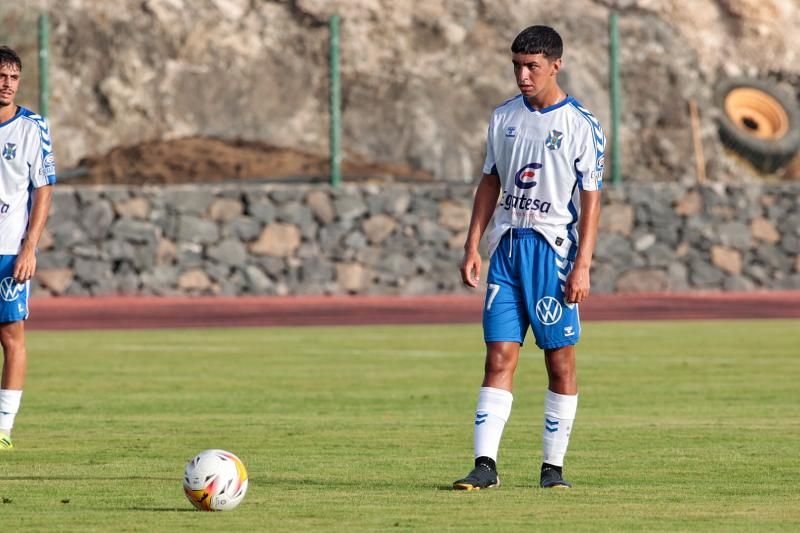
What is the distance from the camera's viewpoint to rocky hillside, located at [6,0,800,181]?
136 feet

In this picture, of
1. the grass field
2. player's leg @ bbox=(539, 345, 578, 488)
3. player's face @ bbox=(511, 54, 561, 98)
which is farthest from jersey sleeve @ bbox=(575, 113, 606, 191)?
the grass field

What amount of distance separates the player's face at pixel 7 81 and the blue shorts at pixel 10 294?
3.05 ft

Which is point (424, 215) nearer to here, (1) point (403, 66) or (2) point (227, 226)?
(2) point (227, 226)

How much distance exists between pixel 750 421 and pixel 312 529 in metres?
5.43

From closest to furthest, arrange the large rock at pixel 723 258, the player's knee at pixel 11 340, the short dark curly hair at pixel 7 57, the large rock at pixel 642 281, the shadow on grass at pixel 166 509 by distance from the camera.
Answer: the shadow on grass at pixel 166 509, the short dark curly hair at pixel 7 57, the player's knee at pixel 11 340, the large rock at pixel 642 281, the large rock at pixel 723 258

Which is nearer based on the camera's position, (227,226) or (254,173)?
(227,226)

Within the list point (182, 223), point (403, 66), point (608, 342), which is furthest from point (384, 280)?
point (403, 66)

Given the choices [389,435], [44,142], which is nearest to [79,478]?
[44,142]

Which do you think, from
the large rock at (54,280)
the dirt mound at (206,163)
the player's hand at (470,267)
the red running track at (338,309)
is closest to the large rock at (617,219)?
the red running track at (338,309)

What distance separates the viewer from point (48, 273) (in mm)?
28203

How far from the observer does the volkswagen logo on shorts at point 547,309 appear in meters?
8.77

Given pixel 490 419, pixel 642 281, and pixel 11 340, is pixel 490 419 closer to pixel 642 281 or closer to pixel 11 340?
pixel 11 340

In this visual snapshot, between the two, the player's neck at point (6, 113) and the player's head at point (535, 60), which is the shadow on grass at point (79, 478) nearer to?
the player's neck at point (6, 113)

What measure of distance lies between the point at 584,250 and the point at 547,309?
1.11 feet
